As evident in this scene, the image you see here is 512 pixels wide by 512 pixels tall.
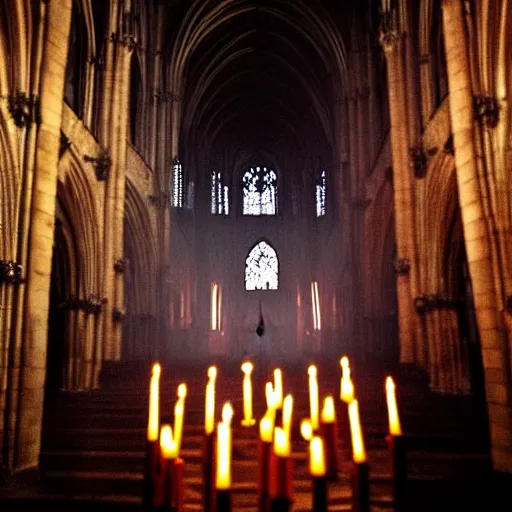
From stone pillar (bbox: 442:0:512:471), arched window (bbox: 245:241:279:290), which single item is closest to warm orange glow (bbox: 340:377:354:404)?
stone pillar (bbox: 442:0:512:471)

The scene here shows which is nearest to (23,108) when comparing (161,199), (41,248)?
(41,248)

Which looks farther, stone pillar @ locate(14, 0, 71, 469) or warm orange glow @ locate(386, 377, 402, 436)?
stone pillar @ locate(14, 0, 71, 469)

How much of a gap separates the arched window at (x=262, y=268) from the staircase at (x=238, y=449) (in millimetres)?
24061

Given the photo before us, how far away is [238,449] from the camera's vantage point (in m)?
6.98

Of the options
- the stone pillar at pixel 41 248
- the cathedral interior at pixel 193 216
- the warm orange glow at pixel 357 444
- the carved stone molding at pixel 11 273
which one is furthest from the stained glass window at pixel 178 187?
the warm orange glow at pixel 357 444

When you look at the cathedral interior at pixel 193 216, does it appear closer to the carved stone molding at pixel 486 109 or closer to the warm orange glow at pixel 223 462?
the carved stone molding at pixel 486 109

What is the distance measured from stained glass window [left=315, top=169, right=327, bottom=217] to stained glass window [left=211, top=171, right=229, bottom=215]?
6.35m

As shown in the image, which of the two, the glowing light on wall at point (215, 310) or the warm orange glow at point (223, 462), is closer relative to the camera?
the warm orange glow at point (223, 462)

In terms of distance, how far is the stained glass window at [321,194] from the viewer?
3253 cm

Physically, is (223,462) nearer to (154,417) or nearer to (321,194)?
(154,417)

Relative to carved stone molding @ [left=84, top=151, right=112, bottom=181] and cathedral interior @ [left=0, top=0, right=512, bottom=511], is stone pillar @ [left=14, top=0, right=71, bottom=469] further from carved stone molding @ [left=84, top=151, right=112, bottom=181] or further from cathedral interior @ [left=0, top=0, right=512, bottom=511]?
carved stone molding @ [left=84, top=151, right=112, bottom=181]

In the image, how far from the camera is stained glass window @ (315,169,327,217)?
3253 cm

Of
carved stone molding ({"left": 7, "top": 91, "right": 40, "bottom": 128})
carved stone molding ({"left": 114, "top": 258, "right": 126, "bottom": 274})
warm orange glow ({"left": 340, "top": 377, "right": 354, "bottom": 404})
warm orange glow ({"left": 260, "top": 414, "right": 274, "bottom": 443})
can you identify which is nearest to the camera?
warm orange glow ({"left": 260, "top": 414, "right": 274, "bottom": 443})

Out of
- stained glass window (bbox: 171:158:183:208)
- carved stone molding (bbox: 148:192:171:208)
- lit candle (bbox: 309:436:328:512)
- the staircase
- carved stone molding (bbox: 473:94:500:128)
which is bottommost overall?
the staircase
